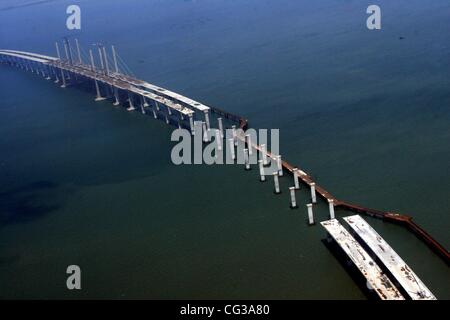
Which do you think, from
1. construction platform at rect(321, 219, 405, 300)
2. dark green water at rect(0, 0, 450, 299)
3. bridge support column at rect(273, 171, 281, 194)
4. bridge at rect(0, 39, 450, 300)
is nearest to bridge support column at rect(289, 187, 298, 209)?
bridge at rect(0, 39, 450, 300)

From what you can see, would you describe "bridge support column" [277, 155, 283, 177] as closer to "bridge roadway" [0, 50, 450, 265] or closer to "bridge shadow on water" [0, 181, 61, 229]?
"bridge roadway" [0, 50, 450, 265]

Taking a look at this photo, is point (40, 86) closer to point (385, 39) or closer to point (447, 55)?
point (385, 39)

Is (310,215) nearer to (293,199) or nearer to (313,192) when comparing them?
(293,199)

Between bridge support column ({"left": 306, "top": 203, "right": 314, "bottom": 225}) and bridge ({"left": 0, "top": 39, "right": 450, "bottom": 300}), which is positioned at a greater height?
bridge ({"left": 0, "top": 39, "right": 450, "bottom": 300})

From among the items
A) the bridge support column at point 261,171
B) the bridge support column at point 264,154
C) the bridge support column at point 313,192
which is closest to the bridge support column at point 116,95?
the bridge support column at point 264,154

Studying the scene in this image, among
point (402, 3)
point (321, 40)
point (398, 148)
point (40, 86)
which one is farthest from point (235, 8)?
point (398, 148)
